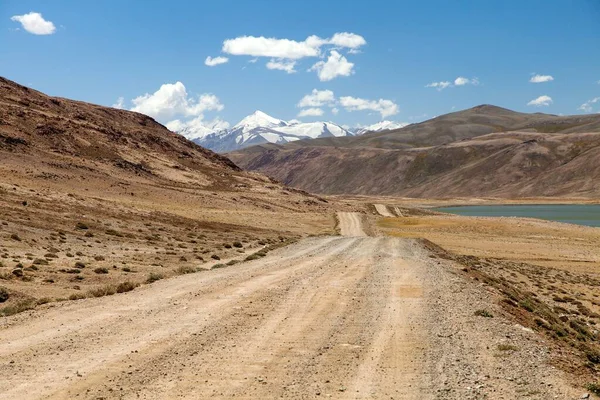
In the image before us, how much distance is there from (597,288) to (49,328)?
113 feet

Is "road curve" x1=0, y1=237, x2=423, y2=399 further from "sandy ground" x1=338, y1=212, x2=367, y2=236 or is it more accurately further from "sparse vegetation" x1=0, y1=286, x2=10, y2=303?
"sandy ground" x1=338, y1=212, x2=367, y2=236

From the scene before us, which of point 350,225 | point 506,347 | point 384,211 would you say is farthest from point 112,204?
point 384,211

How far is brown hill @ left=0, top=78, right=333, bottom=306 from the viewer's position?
92.7 feet

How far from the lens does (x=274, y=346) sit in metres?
14.1

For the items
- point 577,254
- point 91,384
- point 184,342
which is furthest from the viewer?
point 577,254

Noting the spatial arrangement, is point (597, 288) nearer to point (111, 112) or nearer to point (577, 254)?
point (577, 254)

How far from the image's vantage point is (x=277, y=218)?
269 ft

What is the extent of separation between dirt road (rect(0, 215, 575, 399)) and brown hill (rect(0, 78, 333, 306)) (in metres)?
4.26

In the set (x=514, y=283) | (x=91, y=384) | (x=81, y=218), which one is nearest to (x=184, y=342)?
(x=91, y=384)

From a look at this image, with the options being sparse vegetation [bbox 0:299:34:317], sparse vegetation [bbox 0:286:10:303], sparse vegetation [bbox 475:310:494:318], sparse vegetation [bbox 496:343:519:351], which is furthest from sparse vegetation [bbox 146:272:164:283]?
sparse vegetation [bbox 496:343:519:351]

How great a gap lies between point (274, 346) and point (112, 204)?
172 feet

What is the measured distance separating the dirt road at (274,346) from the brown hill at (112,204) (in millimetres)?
4259

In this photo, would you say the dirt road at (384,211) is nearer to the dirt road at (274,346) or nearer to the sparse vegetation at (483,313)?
the dirt road at (274,346)

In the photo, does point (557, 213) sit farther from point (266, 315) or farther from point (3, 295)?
point (3, 295)
